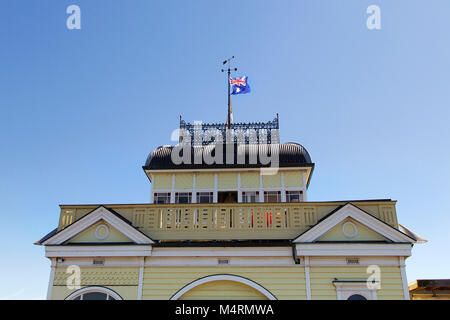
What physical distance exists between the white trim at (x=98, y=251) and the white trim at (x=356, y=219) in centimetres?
492

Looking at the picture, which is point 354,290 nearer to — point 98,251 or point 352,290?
point 352,290

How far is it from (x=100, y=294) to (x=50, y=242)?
2.35 m

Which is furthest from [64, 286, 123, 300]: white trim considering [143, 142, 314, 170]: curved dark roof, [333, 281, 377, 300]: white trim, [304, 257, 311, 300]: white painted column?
[143, 142, 314, 170]: curved dark roof

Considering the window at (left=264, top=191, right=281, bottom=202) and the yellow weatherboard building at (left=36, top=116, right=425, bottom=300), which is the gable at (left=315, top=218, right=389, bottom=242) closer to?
the yellow weatherboard building at (left=36, top=116, right=425, bottom=300)

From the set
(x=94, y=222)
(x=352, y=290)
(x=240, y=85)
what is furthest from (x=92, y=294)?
(x=240, y=85)

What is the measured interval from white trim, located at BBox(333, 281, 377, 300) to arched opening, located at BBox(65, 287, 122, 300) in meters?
6.87

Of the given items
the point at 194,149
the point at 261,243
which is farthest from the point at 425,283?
the point at 194,149

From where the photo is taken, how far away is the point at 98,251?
1204 cm

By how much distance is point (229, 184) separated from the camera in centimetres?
1962

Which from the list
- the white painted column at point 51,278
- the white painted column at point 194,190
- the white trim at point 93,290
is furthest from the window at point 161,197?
the white trim at point 93,290

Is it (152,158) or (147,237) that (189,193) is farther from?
(147,237)

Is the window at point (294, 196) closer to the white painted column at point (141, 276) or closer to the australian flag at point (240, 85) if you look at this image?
the white painted column at point (141, 276)

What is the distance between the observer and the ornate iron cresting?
22391 millimetres

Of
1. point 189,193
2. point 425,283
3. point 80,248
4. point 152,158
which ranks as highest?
point 152,158
